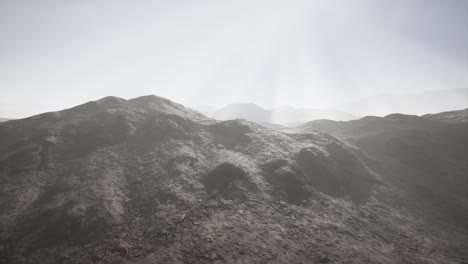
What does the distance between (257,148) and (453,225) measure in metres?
15.9

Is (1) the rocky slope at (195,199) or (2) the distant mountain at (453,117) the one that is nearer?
(1) the rocky slope at (195,199)

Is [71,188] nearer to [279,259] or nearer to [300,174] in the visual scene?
[279,259]

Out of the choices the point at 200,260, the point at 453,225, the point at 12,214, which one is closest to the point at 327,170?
the point at 453,225

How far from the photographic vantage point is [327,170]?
832 inches

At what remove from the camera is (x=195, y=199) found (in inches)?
584

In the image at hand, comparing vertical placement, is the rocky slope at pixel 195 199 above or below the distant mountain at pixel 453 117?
below

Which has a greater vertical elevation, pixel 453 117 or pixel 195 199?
pixel 453 117

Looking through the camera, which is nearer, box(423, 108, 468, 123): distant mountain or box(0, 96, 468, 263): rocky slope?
box(0, 96, 468, 263): rocky slope

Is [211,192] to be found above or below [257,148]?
below

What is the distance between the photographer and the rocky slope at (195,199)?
35.8 ft

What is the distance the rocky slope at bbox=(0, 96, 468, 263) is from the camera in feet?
35.8

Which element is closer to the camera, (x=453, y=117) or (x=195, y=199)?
(x=195, y=199)

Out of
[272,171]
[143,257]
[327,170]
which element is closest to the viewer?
[143,257]

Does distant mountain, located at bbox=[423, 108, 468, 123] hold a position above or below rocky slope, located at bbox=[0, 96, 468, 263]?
above
